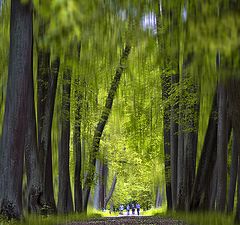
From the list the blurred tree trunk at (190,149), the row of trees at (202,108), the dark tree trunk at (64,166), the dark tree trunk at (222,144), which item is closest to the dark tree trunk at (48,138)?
the dark tree trunk at (64,166)

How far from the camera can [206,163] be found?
14164 millimetres

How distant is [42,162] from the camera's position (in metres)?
15.0

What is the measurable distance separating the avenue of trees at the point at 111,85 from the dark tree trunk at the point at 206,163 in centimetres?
3

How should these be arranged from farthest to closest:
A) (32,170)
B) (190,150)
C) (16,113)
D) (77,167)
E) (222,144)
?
(77,167) → (190,150) → (32,170) → (222,144) → (16,113)

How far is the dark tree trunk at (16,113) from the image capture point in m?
9.70

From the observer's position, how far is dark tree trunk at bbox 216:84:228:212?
1245cm

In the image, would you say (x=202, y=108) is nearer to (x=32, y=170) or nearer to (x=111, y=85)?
(x=32, y=170)

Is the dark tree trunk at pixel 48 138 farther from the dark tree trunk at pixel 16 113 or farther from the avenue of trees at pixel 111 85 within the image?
the dark tree trunk at pixel 16 113

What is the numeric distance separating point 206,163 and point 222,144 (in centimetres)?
149

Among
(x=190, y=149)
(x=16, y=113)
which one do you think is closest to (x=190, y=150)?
(x=190, y=149)

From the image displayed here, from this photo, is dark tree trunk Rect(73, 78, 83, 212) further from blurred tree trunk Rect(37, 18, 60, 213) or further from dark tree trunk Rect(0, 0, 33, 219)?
dark tree trunk Rect(0, 0, 33, 219)

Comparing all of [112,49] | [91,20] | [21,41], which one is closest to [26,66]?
[21,41]

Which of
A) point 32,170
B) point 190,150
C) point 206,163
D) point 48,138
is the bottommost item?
point 32,170

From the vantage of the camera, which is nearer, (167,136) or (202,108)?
(202,108)
